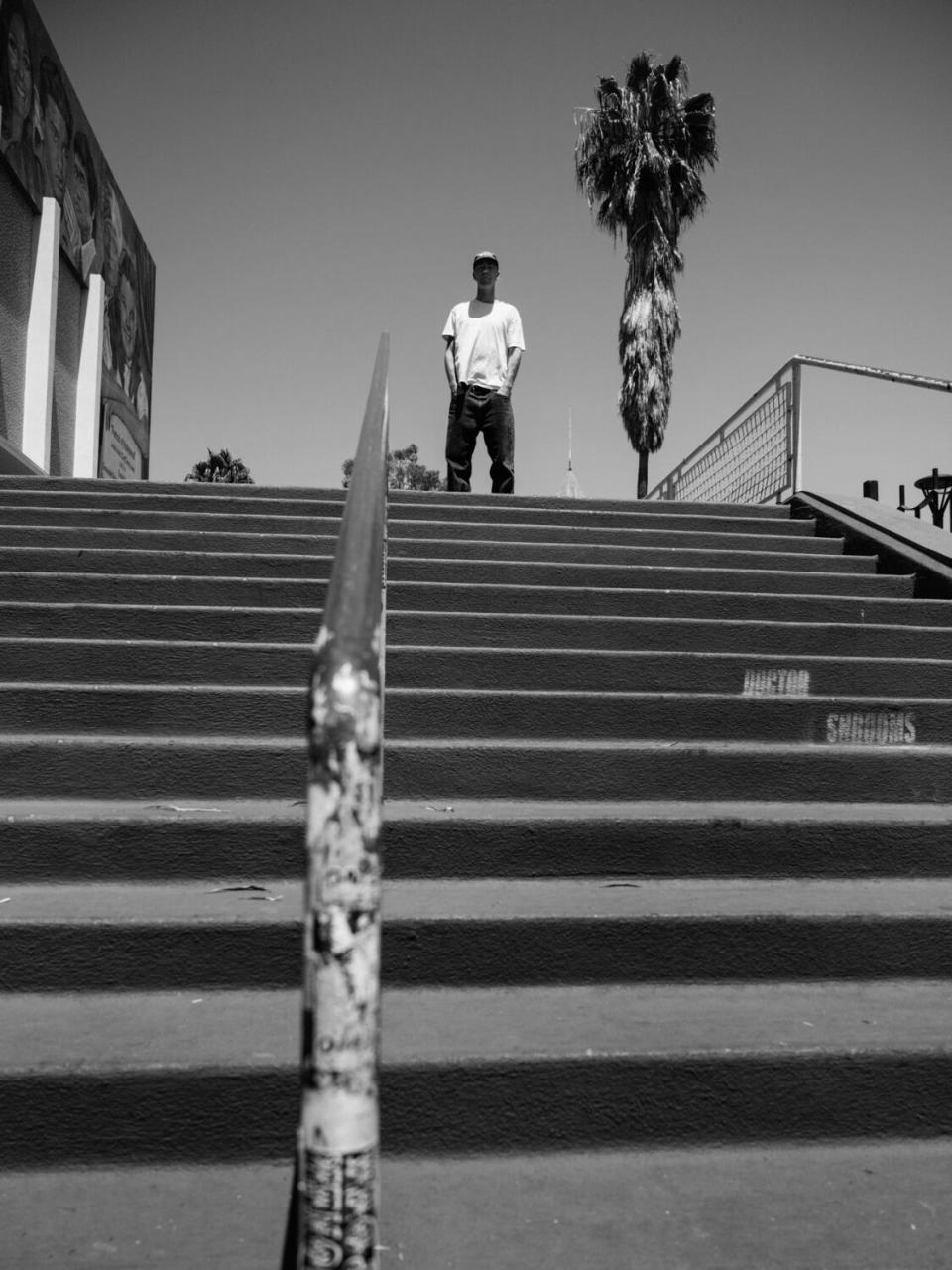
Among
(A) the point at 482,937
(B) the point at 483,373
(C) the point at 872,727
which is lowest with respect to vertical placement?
(A) the point at 482,937

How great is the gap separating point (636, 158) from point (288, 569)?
18.9 metres

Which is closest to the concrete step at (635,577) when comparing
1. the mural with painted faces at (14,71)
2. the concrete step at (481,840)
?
the concrete step at (481,840)

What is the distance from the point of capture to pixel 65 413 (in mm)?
11078

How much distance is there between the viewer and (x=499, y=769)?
118 inches

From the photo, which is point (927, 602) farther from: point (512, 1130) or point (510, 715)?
point (512, 1130)

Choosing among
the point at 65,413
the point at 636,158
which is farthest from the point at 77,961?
the point at 636,158

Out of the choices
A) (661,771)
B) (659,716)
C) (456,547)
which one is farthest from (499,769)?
(456,547)

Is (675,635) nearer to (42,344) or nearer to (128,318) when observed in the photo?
(42,344)

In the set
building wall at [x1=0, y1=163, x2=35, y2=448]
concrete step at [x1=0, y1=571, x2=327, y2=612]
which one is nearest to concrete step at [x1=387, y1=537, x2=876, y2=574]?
concrete step at [x1=0, y1=571, x2=327, y2=612]

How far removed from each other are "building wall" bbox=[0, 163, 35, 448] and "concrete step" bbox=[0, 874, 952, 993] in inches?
311

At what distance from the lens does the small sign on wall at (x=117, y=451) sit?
40.5 feet

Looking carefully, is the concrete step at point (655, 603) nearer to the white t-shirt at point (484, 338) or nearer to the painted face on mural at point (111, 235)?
the white t-shirt at point (484, 338)

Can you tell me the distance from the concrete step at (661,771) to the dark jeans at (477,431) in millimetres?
4052

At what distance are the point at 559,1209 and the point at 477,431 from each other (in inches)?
227
